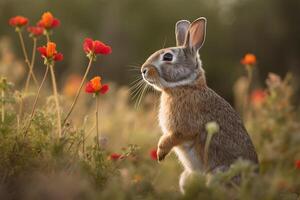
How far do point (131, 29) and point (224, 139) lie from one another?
8.33m

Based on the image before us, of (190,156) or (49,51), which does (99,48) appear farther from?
(190,156)

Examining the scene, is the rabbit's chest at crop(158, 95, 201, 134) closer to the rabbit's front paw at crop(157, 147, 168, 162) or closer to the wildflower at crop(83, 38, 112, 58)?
the rabbit's front paw at crop(157, 147, 168, 162)

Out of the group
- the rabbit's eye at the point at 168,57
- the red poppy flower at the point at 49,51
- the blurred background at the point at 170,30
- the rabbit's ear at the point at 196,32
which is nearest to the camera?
the red poppy flower at the point at 49,51

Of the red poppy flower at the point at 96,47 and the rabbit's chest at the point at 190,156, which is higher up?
the red poppy flower at the point at 96,47

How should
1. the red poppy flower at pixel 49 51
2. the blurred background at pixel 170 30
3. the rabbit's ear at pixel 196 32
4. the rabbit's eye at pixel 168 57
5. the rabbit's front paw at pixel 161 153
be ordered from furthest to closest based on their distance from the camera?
the blurred background at pixel 170 30 → the rabbit's ear at pixel 196 32 → the rabbit's eye at pixel 168 57 → the rabbit's front paw at pixel 161 153 → the red poppy flower at pixel 49 51

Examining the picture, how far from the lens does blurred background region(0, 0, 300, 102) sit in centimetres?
1249

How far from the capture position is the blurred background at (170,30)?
1249 centimetres

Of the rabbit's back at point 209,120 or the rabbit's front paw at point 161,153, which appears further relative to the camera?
the rabbit's front paw at point 161,153

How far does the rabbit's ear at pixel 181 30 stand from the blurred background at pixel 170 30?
6305 mm

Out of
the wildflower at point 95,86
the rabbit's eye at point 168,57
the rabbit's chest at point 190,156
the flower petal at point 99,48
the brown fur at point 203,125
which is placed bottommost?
the rabbit's chest at point 190,156

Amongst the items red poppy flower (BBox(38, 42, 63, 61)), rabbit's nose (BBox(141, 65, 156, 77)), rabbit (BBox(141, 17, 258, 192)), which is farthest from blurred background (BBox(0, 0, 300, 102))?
red poppy flower (BBox(38, 42, 63, 61))

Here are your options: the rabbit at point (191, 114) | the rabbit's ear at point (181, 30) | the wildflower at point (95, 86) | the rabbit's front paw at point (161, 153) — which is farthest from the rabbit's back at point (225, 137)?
the wildflower at point (95, 86)

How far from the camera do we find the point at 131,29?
1305 centimetres

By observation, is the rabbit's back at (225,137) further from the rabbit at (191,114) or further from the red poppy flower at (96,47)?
the red poppy flower at (96,47)
